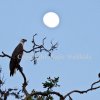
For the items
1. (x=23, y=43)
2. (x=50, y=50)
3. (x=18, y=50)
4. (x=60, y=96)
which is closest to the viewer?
(x=60, y=96)

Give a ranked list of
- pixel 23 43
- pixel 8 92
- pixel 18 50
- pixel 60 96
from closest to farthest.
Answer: pixel 60 96
pixel 8 92
pixel 18 50
pixel 23 43

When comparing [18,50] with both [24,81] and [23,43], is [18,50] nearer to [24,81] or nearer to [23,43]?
[23,43]

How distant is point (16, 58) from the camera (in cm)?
1639

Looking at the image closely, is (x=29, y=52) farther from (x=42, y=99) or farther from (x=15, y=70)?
(x=42, y=99)

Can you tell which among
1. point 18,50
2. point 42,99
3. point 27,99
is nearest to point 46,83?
point 42,99

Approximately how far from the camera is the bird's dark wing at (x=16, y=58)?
52.1ft

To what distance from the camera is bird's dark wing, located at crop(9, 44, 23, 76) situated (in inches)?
625

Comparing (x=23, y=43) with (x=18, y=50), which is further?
(x=23, y=43)

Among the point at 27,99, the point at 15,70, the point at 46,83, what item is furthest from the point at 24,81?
the point at 15,70

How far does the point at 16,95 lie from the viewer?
15695mm

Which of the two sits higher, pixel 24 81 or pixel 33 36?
pixel 33 36

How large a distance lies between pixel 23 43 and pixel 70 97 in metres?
6.34

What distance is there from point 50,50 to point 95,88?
3160mm

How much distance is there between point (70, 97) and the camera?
13.0 meters
